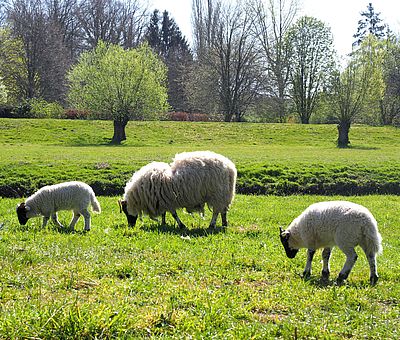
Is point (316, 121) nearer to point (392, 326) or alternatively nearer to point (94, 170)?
point (94, 170)

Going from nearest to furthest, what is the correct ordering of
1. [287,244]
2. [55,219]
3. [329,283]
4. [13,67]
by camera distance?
[329,283]
[287,244]
[55,219]
[13,67]

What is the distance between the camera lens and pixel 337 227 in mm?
7703

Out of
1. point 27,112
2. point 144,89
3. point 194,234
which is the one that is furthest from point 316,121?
point 194,234

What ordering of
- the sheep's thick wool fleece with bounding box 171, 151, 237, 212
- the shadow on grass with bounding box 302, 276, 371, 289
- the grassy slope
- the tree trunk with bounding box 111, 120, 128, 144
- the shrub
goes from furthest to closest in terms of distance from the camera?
the shrub → the tree trunk with bounding box 111, 120, 128, 144 → the grassy slope → the sheep's thick wool fleece with bounding box 171, 151, 237, 212 → the shadow on grass with bounding box 302, 276, 371, 289

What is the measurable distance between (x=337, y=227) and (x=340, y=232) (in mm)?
106

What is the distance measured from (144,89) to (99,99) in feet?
13.3

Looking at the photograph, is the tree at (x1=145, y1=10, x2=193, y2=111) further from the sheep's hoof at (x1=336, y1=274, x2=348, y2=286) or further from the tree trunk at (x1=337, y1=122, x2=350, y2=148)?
the sheep's hoof at (x1=336, y1=274, x2=348, y2=286)

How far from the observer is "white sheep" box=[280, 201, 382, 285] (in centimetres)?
750

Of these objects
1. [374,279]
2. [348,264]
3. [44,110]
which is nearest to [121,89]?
[44,110]

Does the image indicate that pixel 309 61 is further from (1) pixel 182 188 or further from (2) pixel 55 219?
(2) pixel 55 219

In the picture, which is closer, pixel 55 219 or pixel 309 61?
pixel 55 219

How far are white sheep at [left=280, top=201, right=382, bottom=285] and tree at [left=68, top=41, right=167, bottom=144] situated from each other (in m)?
33.4

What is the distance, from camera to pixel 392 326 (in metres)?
5.31

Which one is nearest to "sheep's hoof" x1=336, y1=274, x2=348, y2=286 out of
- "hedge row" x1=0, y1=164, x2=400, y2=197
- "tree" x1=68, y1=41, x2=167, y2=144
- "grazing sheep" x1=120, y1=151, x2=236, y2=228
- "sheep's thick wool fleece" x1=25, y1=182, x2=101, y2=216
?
"grazing sheep" x1=120, y1=151, x2=236, y2=228
